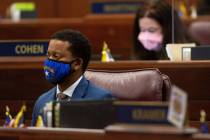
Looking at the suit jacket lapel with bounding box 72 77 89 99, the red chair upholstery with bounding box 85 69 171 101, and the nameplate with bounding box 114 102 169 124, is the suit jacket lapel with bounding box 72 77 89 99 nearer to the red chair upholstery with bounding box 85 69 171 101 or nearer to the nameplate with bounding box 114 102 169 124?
the red chair upholstery with bounding box 85 69 171 101

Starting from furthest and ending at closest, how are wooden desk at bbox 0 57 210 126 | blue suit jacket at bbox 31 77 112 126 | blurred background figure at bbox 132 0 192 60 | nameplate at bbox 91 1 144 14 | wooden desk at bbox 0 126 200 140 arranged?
nameplate at bbox 91 1 144 14 < blurred background figure at bbox 132 0 192 60 < wooden desk at bbox 0 57 210 126 < blue suit jacket at bbox 31 77 112 126 < wooden desk at bbox 0 126 200 140

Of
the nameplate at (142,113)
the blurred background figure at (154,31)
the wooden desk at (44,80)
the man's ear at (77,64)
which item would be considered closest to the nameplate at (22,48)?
the wooden desk at (44,80)

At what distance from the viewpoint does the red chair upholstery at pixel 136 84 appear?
3.19m

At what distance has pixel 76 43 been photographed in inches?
124

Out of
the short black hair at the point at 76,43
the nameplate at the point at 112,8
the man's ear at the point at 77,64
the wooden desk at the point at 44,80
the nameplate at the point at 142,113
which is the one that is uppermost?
the nameplate at the point at 112,8

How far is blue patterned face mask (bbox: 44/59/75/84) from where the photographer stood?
3088mm

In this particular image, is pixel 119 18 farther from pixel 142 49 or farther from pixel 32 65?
pixel 32 65

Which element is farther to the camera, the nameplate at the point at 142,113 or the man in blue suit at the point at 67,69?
the man in blue suit at the point at 67,69

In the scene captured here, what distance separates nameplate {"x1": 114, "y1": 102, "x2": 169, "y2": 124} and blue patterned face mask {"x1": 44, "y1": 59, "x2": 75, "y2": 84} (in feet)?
3.54

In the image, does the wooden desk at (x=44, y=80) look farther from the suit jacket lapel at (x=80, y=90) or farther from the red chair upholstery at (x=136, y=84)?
the suit jacket lapel at (x=80, y=90)

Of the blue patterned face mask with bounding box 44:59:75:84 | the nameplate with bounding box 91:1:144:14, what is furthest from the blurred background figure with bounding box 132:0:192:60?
the nameplate with bounding box 91:1:144:14

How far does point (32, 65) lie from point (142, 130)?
2.06 m

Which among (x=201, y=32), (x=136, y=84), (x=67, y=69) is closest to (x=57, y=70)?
(x=67, y=69)

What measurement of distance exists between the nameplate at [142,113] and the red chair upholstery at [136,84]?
115 centimetres
